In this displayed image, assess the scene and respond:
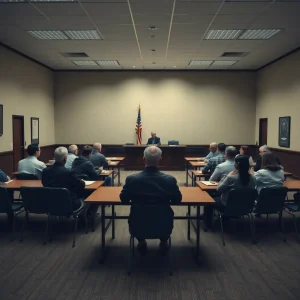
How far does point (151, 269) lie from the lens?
3.39m

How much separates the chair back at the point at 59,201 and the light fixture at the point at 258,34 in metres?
5.54

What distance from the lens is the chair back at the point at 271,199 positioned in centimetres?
401

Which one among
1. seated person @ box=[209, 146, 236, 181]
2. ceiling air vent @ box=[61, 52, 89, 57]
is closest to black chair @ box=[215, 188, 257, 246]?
seated person @ box=[209, 146, 236, 181]

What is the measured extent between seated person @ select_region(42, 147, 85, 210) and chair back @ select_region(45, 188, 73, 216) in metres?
0.24

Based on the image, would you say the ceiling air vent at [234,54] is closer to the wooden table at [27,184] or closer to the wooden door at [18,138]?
the wooden door at [18,138]

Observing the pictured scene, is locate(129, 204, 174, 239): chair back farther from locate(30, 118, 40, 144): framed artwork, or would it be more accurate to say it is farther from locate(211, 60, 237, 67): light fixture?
locate(211, 60, 237, 67): light fixture

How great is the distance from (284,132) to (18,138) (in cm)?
796

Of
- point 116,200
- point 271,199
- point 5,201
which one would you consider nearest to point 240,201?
point 271,199

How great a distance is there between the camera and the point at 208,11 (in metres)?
5.73

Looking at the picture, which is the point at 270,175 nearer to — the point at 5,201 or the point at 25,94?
the point at 5,201

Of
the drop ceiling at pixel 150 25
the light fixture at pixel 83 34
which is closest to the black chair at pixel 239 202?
the drop ceiling at pixel 150 25

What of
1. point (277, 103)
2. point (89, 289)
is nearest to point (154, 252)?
point (89, 289)

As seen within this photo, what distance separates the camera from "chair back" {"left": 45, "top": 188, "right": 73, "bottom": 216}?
3.74m

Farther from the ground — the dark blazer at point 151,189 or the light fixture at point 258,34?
the light fixture at point 258,34
